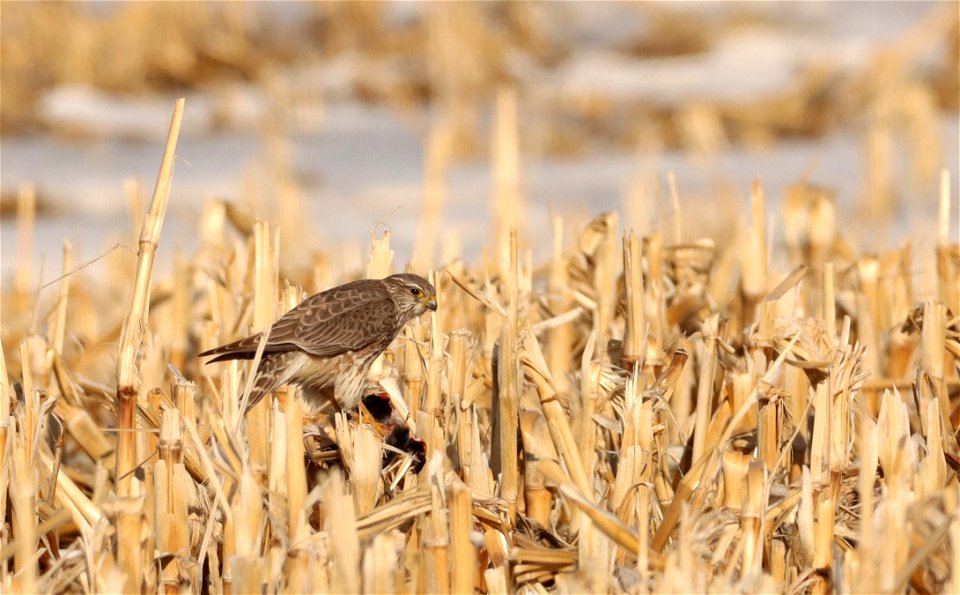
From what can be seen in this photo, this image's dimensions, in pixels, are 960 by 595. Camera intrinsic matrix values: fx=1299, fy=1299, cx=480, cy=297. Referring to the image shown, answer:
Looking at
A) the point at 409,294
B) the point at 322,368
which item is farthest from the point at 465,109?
the point at 322,368

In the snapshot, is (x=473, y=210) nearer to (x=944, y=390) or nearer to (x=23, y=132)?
(x=23, y=132)

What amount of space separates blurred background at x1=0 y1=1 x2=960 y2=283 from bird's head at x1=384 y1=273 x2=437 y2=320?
13.0 feet

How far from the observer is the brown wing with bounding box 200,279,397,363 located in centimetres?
348

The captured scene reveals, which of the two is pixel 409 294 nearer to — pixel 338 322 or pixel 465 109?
pixel 338 322

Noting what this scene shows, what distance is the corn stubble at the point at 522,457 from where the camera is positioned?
264 centimetres

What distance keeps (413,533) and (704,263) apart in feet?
6.61

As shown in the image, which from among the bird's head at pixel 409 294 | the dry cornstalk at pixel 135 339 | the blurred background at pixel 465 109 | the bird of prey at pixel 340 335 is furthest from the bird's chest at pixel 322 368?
the blurred background at pixel 465 109

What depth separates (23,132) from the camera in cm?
1209

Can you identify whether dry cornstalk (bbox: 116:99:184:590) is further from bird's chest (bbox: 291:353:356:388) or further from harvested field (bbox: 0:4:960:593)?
bird's chest (bbox: 291:353:356:388)

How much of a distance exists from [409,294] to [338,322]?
279 mm

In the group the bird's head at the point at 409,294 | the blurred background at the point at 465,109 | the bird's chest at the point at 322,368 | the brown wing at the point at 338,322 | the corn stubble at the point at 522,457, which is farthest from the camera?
the blurred background at the point at 465,109

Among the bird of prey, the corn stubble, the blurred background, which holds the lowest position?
the corn stubble

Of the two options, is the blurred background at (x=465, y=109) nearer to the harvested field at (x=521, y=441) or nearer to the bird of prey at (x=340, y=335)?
the harvested field at (x=521, y=441)

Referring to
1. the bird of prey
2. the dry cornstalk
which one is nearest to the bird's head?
the bird of prey
